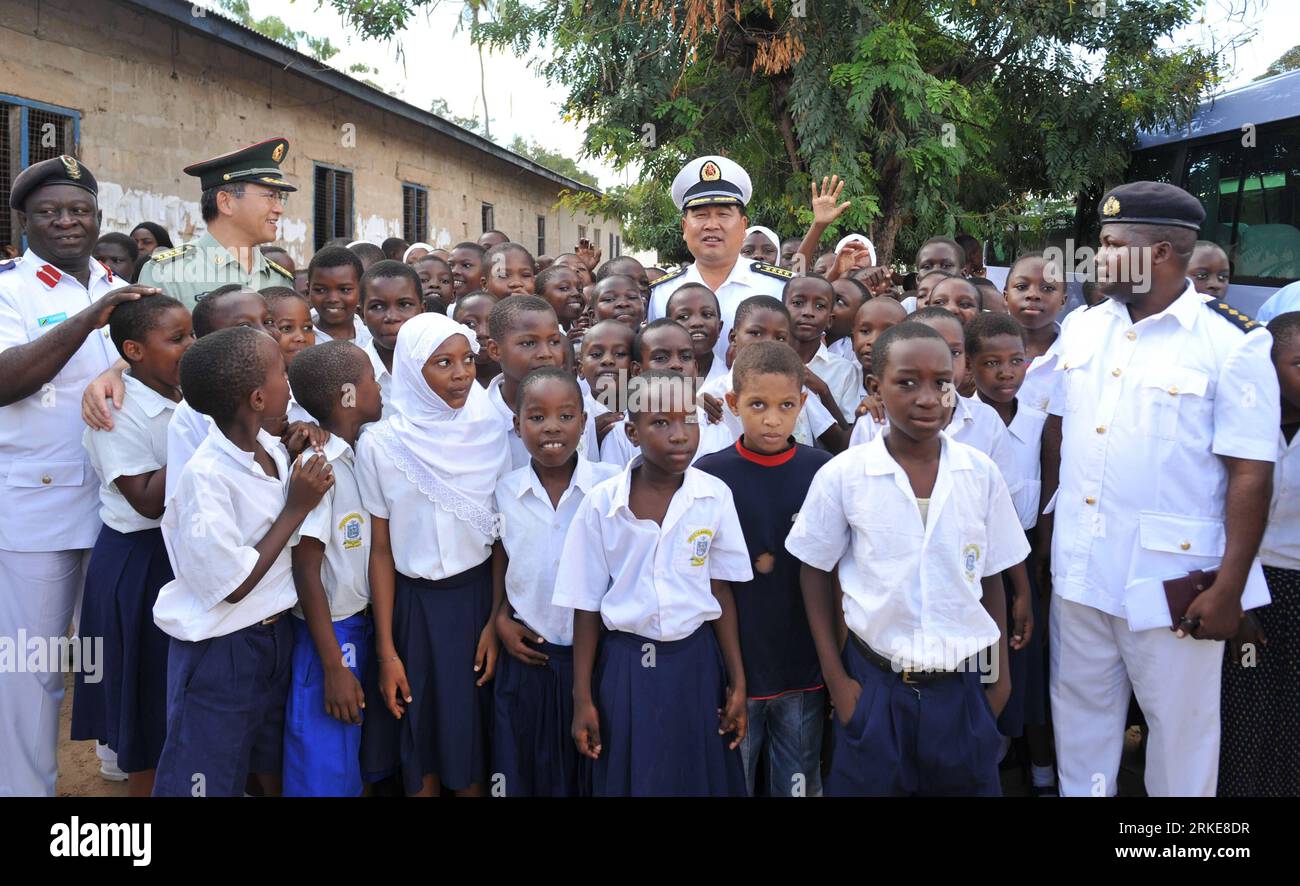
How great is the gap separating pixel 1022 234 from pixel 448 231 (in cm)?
870

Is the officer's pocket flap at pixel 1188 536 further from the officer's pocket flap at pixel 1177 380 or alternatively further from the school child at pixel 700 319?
the school child at pixel 700 319

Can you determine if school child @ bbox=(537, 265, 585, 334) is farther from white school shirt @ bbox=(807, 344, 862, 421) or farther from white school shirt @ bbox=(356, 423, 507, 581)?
white school shirt @ bbox=(356, 423, 507, 581)

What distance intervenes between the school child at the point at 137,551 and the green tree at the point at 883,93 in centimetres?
727

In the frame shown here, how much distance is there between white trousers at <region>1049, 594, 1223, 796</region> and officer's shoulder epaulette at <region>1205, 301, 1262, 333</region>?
866 mm

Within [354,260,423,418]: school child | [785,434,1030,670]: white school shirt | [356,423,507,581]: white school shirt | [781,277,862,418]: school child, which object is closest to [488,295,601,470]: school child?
[356,423,507,581]: white school shirt

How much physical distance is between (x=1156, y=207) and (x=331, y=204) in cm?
1011

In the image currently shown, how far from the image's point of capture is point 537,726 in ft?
8.71

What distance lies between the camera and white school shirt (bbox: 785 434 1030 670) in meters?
2.26

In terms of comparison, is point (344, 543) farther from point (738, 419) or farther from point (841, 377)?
point (841, 377)

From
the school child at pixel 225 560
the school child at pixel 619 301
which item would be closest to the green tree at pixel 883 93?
the school child at pixel 619 301

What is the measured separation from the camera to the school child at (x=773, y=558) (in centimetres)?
258

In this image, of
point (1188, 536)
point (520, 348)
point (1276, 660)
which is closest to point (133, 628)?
point (520, 348)
